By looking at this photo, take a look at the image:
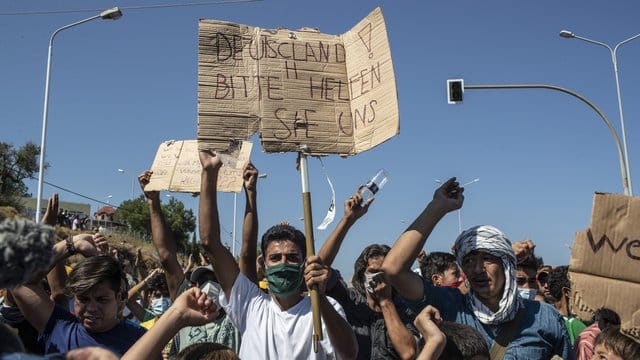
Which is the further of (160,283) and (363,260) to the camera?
(160,283)

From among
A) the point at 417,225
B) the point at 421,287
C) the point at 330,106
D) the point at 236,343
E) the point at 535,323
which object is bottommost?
the point at 236,343

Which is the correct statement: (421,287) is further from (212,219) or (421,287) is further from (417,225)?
(212,219)

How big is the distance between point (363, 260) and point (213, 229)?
1478 mm

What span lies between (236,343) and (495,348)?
78.7 inches

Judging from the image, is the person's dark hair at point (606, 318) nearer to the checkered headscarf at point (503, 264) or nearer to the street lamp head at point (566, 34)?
the checkered headscarf at point (503, 264)

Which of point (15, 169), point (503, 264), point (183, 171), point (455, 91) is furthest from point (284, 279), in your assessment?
point (15, 169)

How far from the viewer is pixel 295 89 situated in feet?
11.0

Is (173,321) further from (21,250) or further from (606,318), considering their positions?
(606,318)

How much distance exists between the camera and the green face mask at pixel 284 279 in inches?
126

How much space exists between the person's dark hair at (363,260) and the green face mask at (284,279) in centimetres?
102

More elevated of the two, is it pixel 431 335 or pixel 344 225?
pixel 344 225

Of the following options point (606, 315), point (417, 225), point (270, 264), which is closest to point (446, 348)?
point (417, 225)

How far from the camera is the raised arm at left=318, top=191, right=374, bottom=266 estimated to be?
330 centimetres

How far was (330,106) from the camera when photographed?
11.2 feet
